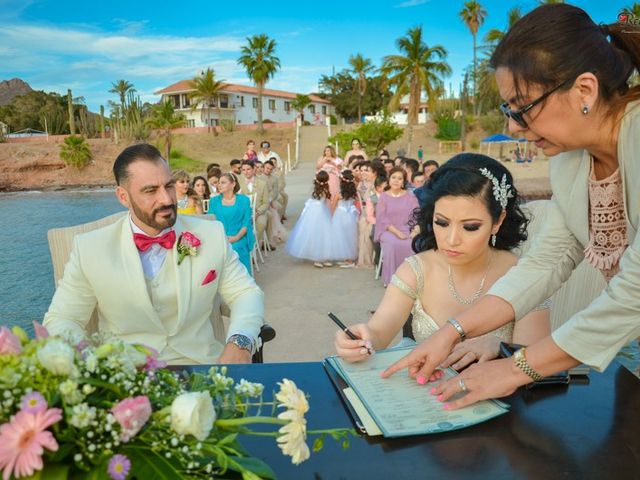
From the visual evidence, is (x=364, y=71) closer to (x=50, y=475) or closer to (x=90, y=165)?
(x=90, y=165)

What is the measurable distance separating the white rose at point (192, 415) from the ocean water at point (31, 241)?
5012mm

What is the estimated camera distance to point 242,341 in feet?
7.86

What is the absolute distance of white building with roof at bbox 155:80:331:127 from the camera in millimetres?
59812

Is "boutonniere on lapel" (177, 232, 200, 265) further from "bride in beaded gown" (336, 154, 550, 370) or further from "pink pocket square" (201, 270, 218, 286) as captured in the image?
"bride in beaded gown" (336, 154, 550, 370)

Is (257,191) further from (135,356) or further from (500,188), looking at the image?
(135,356)

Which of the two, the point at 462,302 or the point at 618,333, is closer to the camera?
the point at 618,333

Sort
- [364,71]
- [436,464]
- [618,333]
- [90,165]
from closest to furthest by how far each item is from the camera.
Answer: [436,464] < [618,333] < [90,165] < [364,71]

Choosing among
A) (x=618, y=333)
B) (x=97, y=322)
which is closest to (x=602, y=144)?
(x=618, y=333)

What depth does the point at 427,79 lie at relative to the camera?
1550 inches

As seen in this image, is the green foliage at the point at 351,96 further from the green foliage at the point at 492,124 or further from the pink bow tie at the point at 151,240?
the pink bow tie at the point at 151,240

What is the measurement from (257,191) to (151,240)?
6.57m

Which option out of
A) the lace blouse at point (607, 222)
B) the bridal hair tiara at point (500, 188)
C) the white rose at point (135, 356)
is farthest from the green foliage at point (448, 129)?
the white rose at point (135, 356)

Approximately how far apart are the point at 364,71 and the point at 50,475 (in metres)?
61.1

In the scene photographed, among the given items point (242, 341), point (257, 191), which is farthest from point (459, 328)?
point (257, 191)
